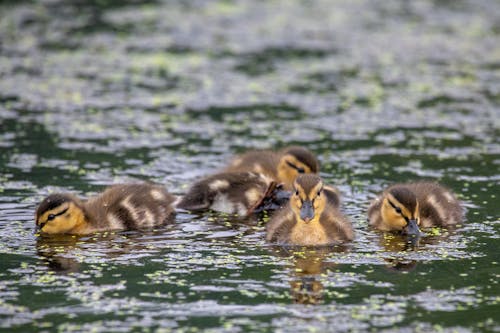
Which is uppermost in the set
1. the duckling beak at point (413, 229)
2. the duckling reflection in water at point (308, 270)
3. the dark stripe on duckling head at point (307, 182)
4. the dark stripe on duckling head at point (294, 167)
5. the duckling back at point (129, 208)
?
the dark stripe on duckling head at point (294, 167)

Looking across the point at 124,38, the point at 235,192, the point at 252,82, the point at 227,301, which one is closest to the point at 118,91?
the point at 252,82

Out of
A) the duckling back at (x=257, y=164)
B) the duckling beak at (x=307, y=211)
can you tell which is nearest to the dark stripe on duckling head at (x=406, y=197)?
the duckling beak at (x=307, y=211)

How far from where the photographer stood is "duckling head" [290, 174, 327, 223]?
24.8 ft

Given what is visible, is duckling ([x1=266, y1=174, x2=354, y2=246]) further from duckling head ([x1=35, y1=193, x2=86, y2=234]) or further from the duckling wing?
duckling head ([x1=35, y1=193, x2=86, y2=234])

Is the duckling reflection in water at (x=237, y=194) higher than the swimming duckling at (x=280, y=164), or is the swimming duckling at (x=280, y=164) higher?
the swimming duckling at (x=280, y=164)

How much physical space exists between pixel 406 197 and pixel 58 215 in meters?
2.53

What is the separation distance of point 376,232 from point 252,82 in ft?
17.4

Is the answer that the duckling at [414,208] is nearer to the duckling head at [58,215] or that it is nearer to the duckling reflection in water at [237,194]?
the duckling reflection in water at [237,194]

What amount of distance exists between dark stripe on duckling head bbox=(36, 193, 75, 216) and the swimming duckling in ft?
6.17

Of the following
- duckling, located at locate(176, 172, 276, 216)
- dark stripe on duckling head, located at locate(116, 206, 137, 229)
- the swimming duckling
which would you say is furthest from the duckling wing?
the swimming duckling

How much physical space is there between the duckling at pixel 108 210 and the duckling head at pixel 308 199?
3.80 ft

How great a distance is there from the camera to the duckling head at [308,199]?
297 inches

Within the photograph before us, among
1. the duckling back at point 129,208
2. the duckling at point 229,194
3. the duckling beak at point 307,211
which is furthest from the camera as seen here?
the duckling at point 229,194

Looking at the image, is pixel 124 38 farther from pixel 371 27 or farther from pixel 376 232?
pixel 376 232
